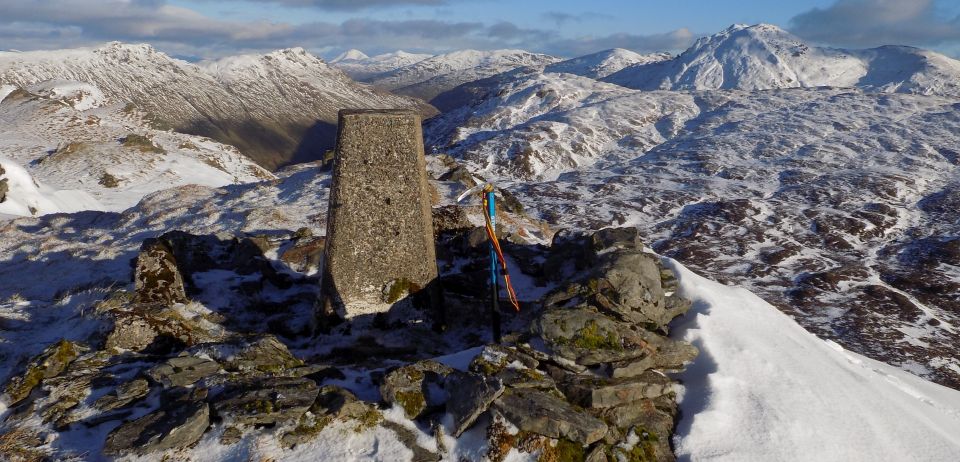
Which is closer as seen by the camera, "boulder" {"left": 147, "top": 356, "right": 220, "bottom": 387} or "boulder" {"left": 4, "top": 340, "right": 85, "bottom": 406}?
"boulder" {"left": 147, "top": 356, "right": 220, "bottom": 387}

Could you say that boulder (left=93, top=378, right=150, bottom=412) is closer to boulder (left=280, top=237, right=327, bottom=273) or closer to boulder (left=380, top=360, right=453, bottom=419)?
boulder (left=380, top=360, right=453, bottom=419)

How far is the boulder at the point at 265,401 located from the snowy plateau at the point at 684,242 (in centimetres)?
30

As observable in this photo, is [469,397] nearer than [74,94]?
Yes

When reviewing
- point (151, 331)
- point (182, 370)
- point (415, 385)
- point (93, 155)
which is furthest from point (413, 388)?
point (93, 155)

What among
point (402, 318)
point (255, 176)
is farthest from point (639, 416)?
point (255, 176)

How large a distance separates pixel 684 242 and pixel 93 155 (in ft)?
264

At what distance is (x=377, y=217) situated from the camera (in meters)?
16.1

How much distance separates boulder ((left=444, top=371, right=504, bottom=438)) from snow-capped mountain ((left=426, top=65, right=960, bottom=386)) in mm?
50877

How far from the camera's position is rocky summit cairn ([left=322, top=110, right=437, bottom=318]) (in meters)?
15.7

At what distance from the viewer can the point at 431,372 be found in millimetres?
11688

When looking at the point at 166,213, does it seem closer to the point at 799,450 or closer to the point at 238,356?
the point at 238,356

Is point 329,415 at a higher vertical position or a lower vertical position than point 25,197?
higher

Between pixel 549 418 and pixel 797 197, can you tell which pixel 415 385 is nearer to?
pixel 549 418

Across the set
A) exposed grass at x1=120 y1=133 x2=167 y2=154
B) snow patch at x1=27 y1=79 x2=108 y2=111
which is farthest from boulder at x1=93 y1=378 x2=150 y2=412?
snow patch at x1=27 y1=79 x2=108 y2=111
